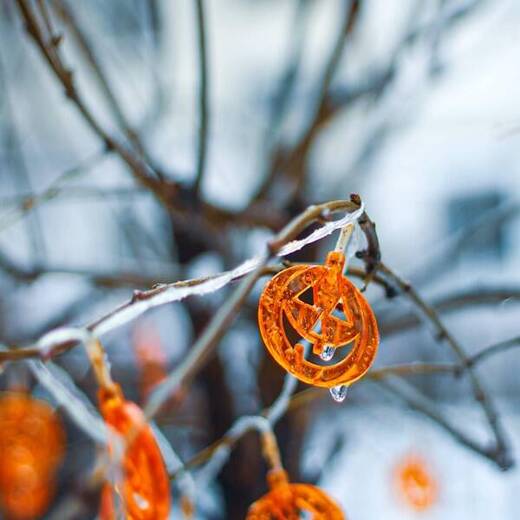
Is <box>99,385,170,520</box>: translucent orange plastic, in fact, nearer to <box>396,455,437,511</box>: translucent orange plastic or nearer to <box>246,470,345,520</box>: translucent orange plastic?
<box>246,470,345,520</box>: translucent orange plastic

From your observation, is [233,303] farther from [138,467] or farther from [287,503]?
[287,503]

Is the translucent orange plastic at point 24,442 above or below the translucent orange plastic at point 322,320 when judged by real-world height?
below

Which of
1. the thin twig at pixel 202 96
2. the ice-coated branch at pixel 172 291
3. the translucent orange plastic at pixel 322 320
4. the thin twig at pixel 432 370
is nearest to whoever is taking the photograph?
the ice-coated branch at pixel 172 291

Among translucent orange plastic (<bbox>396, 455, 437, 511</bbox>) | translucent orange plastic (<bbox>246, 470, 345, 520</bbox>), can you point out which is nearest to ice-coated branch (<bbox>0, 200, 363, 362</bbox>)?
translucent orange plastic (<bbox>246, 470, 345, 520</bbox>)

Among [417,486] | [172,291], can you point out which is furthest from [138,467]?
[417,486]

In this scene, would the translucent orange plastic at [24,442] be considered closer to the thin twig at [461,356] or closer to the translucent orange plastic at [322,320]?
the thin twig at [461,356]

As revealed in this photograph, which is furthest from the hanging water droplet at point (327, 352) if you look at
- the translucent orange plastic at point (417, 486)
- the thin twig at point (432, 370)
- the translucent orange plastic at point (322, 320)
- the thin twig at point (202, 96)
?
the translucent orange plastic at point (417, 486)

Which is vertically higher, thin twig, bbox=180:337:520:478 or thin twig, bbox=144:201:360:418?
thin twig, bbox=144:201:360:418
